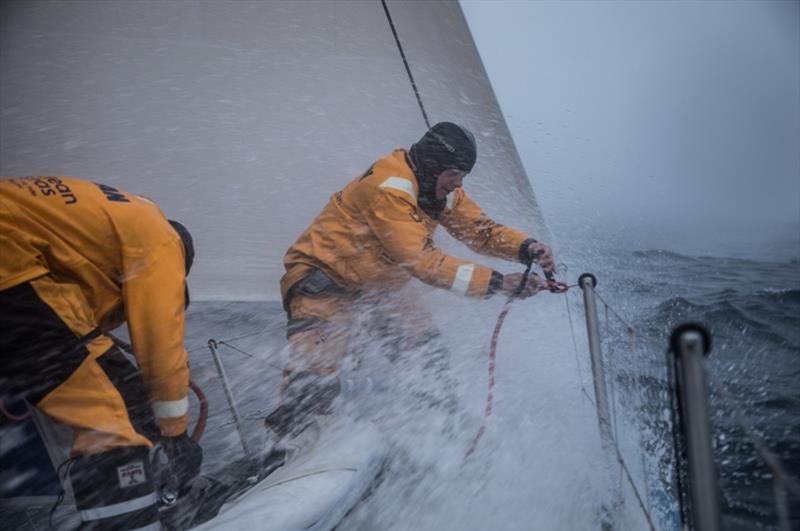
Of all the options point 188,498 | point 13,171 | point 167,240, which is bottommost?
point 188,498

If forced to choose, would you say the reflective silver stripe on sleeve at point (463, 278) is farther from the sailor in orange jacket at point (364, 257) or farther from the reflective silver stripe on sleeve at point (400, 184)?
the reflective silver stripe on sleeve at point (400, 184)

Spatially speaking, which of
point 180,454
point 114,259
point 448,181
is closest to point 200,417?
point 180,454

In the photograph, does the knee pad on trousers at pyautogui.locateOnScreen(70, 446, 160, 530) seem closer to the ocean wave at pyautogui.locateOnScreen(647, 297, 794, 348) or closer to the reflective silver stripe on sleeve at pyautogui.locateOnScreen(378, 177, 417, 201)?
the reflective silver stripe on sleeve at pyautogui.locateOnScreen(378, 177, 417, 201)

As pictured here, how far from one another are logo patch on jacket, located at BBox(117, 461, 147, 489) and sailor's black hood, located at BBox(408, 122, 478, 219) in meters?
1.26

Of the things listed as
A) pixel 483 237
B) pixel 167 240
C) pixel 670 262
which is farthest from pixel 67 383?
pixel 670 262

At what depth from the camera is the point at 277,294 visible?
3445 mm

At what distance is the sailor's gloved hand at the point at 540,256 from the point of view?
1935 mm

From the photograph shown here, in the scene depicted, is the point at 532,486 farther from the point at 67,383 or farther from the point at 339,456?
the point at 67,383

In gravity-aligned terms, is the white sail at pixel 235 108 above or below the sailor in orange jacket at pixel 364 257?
above

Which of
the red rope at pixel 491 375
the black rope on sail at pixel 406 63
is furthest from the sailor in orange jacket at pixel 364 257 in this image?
Result: the black rope on sail at pixel 406 63

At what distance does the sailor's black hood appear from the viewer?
191 centimetres

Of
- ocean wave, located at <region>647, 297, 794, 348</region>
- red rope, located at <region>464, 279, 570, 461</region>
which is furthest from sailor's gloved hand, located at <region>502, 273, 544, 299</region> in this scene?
ocean wave, located at <region>647, 297, 794, 348</region>

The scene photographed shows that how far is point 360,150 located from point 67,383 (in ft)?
9.19

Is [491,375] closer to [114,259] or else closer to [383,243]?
[383,243]
